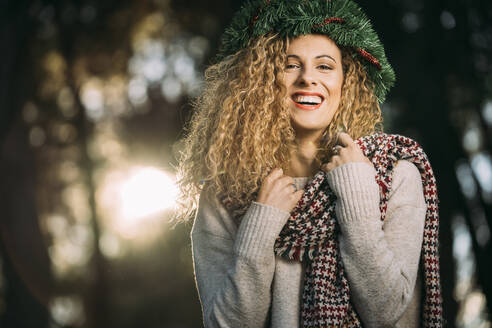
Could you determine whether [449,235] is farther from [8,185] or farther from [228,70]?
[8,185]

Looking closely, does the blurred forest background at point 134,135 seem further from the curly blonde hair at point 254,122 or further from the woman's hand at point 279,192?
the woman's hand at point 279,192

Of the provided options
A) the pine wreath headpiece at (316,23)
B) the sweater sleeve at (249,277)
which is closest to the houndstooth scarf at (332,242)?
the sweater sleeve at (249,277)

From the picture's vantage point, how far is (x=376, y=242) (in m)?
1.87

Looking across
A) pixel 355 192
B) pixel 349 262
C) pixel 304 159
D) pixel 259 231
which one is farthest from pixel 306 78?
pixel 349 262

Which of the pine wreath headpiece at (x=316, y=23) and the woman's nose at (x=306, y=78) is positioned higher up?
the pine wreath headpiece at (x=316, y=23)

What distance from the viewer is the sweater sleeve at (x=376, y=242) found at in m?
1.86

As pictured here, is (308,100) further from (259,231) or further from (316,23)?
(259,231)

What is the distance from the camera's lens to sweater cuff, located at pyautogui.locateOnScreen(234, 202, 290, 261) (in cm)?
204

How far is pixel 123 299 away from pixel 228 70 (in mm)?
9504

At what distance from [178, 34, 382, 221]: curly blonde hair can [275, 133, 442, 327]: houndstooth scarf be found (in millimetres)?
275

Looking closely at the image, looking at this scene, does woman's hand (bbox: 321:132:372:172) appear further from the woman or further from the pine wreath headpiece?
the pine wreath headpiece

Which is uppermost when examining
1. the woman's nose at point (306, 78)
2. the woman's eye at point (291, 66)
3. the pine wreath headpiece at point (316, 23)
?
the pine wreath headpiece at point (316, 23)

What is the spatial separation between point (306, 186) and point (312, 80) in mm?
523

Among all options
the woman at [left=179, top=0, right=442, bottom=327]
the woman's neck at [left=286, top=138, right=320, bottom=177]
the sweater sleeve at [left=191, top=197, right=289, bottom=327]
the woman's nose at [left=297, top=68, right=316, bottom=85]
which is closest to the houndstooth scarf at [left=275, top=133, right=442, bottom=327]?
the woman at [left=179, top=0, right=442, bottom=327]
